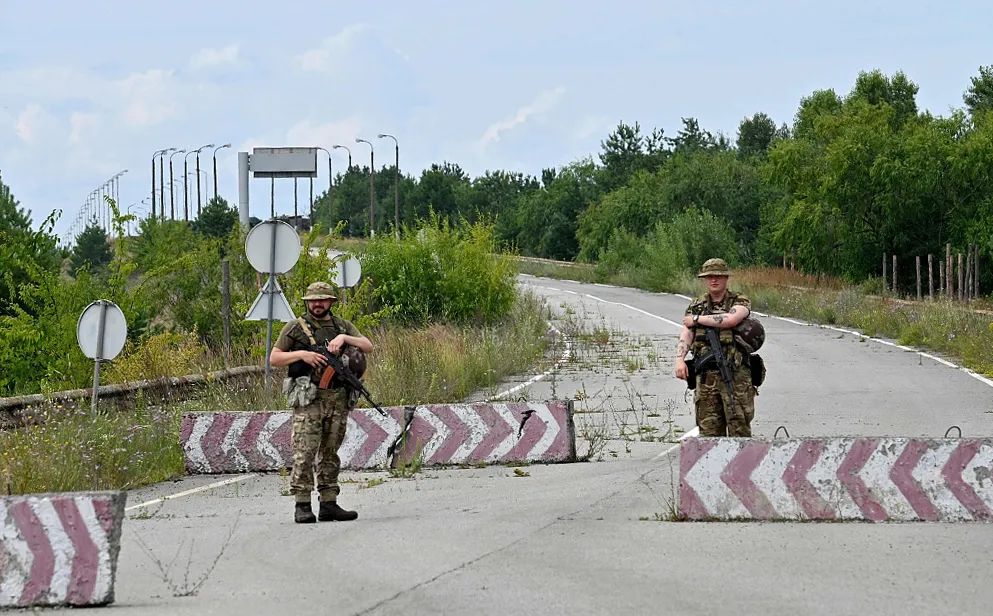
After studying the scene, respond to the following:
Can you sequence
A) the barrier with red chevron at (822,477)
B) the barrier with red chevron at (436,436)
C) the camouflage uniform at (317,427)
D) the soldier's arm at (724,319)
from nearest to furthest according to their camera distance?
1. the barrier with red chevron at (822,477)
2. the camouflage uniform at (317,427)
3. the soldier's arm at (724,319)
4. the barrier with red chevron at (436,436)

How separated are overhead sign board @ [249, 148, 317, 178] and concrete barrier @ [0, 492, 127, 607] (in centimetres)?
3765

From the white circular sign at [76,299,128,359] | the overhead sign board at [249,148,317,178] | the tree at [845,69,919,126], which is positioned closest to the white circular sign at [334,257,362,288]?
the white circular sign at [76,299,128,359]

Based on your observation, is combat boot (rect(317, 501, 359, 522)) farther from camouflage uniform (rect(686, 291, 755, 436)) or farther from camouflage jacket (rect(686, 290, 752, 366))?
camouflage jacket (rect(686, 290, 752, 366))

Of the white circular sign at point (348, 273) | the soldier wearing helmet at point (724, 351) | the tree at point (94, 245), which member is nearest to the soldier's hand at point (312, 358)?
the soldier wearing helmet at point (724, 351)

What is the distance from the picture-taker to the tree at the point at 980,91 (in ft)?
284

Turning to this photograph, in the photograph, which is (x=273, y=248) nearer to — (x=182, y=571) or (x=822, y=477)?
(x=822, y=477)

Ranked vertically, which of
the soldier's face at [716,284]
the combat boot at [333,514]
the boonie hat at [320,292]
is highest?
the soldier's face at [716,284]

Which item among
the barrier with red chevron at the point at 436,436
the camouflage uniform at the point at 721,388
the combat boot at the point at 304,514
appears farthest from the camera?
the barrier with red chevron at the point at 436,436

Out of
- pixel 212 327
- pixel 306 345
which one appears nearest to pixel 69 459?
pixel 306 345

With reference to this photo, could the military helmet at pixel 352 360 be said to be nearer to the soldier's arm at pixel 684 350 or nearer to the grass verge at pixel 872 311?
the soldier's arm at pixel 684 350

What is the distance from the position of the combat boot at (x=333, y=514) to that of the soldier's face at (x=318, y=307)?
138 cm

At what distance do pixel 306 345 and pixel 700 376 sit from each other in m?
2.97

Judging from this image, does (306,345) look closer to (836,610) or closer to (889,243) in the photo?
(836,610)

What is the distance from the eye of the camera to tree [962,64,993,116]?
8662 cm
